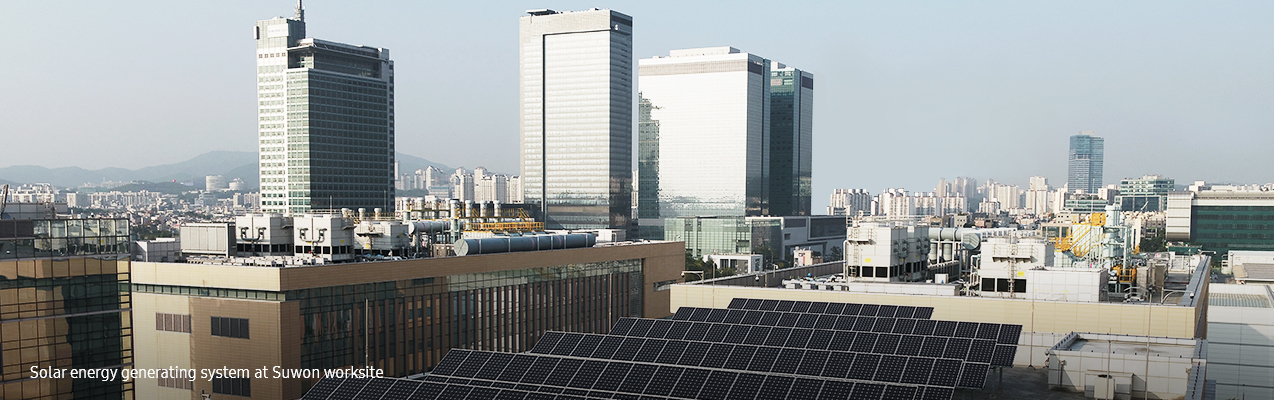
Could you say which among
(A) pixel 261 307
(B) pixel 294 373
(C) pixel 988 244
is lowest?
(B) pixel 294 373

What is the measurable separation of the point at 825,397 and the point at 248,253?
55488mm

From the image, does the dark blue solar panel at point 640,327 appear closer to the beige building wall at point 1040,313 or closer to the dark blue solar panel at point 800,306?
the dark blue solar panel at point 800,306

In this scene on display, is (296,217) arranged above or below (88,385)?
above

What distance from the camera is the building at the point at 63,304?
124 feet

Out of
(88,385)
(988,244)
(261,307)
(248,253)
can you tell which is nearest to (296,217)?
(248,253)

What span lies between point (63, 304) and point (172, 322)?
53.1 feet

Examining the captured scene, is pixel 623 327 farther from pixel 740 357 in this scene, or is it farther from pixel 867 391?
pixel 867 391

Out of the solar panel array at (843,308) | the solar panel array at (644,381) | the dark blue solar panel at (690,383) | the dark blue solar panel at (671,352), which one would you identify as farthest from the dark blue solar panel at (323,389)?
the solar panel array at (843,308)

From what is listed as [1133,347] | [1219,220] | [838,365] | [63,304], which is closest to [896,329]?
[1133,347]

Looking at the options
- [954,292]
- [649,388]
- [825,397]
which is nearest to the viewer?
[825,397]

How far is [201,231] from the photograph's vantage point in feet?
221

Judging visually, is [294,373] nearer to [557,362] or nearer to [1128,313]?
[557,362]

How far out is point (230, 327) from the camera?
5325 centimetres

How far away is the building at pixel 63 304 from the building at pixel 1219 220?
606ft
